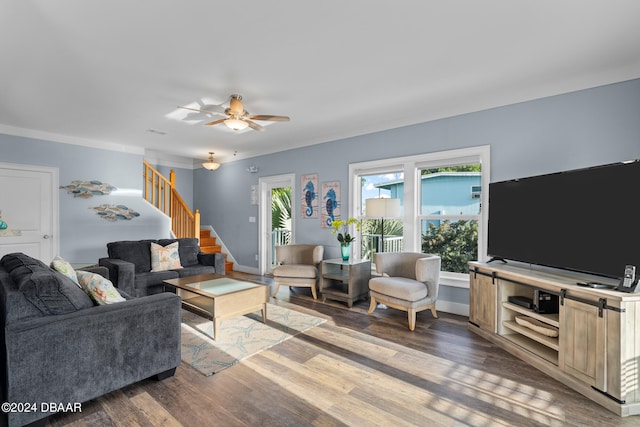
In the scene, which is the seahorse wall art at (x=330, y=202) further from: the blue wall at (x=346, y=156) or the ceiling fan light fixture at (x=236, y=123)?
the ceiling fan light fixture at (x=236, y=123)

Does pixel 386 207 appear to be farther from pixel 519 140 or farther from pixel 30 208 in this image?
pixel 30 208

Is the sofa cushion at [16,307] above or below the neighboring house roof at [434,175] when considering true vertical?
below

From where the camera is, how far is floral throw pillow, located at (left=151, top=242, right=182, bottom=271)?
14.7 ft

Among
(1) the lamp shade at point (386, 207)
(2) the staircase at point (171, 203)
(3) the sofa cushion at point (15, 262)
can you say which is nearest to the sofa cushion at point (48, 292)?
(3) the sofa cushion at point (15, 262)

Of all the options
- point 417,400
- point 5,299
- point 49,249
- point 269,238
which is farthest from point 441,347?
point 49,249

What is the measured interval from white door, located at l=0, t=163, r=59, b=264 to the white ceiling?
1.08m

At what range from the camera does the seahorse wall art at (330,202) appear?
16.8ft

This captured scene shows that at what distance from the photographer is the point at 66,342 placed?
186cm

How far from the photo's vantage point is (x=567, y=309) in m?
2.36

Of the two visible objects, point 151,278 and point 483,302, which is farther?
point 151,278

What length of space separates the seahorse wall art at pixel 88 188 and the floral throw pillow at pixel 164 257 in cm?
214

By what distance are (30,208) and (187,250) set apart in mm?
2651

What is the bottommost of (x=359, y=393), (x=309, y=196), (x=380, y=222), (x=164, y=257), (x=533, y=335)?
(x=359, y=393)

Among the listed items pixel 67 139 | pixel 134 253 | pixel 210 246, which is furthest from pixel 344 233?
pixel 67 139
